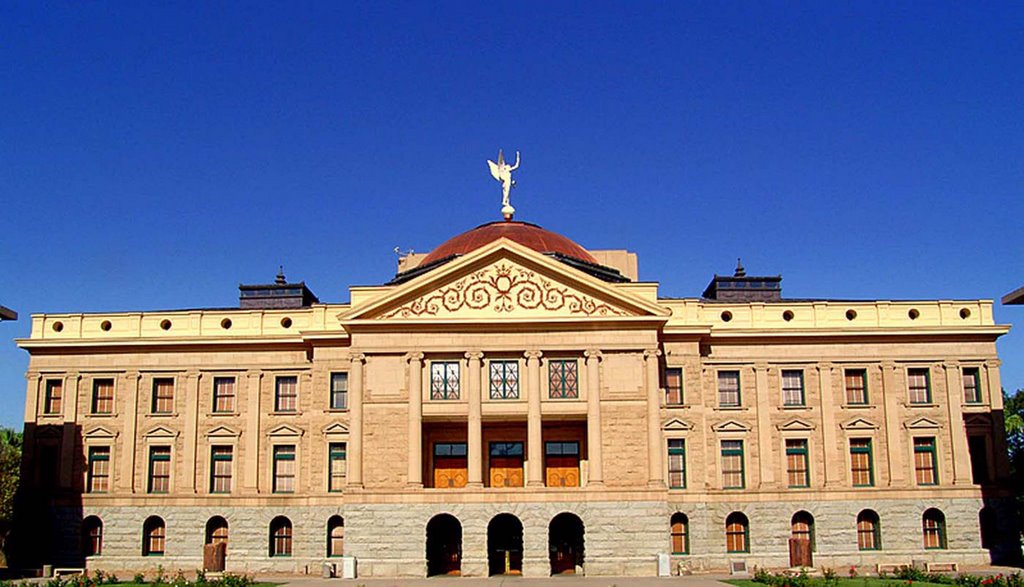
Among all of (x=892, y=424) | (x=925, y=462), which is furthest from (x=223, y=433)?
(x=925, y=462)

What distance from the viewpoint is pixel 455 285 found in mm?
46844

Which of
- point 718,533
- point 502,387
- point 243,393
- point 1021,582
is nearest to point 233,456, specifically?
point 243,393

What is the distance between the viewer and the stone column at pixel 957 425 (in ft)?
158

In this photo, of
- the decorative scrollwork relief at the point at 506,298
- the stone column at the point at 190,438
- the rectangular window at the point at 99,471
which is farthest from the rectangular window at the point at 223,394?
the decorative scrollwork relief at the point at 506,298

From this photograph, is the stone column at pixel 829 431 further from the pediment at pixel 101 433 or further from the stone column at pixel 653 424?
the pediment at pixel 101 433

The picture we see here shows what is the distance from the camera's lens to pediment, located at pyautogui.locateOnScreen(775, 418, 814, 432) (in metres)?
48.8

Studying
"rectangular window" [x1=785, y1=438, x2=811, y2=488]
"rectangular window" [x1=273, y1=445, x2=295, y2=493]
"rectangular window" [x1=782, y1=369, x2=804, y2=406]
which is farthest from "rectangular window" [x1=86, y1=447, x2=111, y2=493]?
"rectangular window" [x1=782, y1=369, x2=804, y2=406]

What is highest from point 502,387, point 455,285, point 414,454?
point 455,285

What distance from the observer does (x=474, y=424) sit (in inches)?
1790

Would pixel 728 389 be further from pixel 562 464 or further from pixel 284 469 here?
pixel 284 469

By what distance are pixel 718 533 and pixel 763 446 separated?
466cm

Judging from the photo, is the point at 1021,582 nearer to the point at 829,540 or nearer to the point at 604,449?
the point at 829,540

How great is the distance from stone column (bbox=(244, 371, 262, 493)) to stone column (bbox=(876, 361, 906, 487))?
29.6 metres

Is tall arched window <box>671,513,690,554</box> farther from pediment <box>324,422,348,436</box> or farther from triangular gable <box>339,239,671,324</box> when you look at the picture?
pediment <box>324,422,348,436</box>
